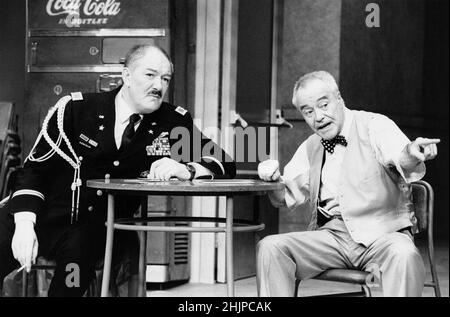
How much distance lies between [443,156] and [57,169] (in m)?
7.21

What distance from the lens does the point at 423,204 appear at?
3799 mm

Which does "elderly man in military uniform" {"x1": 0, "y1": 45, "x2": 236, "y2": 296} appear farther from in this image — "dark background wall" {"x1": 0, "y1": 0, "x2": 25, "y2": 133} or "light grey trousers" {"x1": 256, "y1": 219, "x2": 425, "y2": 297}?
"dark background wall" {"x1": 0, "y1": 0, "x2": 25, "y2": 133}

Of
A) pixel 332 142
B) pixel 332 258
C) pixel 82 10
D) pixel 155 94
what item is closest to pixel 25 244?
pixel 155 94

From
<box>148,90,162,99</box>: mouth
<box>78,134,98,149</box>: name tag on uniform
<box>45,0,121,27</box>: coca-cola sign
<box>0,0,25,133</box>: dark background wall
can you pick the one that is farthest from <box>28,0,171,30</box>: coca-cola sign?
<box>78,134,98,149</box>: name tag on uniform

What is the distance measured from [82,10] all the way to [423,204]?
8.97 feet

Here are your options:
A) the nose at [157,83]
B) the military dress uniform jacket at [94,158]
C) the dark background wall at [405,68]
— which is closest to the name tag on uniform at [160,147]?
the military dress uniform jacket at [94,158]

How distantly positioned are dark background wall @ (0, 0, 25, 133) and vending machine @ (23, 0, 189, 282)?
117 cm

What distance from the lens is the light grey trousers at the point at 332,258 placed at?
3.26 metres

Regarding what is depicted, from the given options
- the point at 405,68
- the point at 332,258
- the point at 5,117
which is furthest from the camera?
the point at 405,68

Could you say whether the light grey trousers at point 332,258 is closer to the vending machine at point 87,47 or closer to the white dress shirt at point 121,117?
the white dress shirt at point 121,117

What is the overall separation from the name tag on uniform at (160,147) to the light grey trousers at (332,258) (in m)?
0.65

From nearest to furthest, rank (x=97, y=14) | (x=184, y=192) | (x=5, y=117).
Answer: (x=184, y=192), (x=5, y=117), (x=97, y=14)

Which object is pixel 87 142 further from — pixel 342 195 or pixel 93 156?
pixel 342 195

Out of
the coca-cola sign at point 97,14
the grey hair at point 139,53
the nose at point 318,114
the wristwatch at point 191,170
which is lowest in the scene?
the wristwatch at point 191,170
